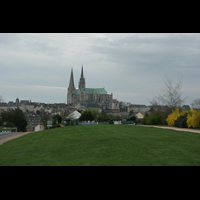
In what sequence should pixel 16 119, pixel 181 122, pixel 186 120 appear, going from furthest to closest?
pixel 16 119
pixel 181 122
pixel 186 120

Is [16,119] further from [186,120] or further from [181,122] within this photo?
[186,120]

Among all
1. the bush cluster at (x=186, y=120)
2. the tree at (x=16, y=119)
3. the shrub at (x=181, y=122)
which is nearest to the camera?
the bush cluster at (x=186, y=120)

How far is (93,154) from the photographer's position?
1095 cm

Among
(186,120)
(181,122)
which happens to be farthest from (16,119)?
(186,120)

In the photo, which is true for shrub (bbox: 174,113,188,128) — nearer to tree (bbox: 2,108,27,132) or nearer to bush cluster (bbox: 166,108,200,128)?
bush cluster (bbox: 166,108,200,128)

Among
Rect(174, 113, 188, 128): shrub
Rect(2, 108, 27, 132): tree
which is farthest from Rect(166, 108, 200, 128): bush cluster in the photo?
Rect(2, 108, 27, 132): tree

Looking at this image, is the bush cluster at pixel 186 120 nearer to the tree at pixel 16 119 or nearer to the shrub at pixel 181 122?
the shrub at pixel 181 122

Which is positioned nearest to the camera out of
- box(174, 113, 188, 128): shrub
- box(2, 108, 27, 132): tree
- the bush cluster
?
the bush cluster

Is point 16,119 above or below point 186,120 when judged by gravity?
below

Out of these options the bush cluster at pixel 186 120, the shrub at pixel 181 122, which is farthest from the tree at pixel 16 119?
the shrub at pixel 181 122

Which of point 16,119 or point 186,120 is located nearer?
point 186,120
